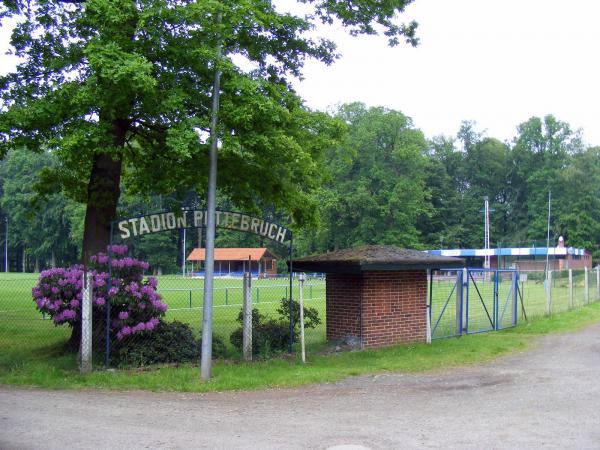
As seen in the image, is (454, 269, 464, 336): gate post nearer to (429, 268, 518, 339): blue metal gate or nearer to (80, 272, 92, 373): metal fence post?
(429, 268, 518, 339): blue metal gate

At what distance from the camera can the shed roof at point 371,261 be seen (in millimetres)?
13266

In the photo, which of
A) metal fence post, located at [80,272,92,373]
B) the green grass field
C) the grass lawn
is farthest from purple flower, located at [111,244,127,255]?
the green grass field

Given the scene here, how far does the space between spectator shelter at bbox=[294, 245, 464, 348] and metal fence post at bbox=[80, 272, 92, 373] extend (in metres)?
4.94

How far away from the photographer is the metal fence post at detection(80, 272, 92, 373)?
432 inches

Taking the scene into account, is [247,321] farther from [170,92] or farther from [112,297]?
[170,92]

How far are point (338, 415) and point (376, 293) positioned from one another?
6.14 meters

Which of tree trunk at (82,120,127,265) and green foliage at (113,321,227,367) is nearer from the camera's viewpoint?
green foliage at (113,321,227,367)

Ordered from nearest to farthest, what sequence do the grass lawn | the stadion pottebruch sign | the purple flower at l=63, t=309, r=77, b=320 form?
1. the grass lawn
2. the purple flower at l=63, t=309, r=77, b=320
3. the stadion pottebruch sign

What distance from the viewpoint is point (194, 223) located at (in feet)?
40.5

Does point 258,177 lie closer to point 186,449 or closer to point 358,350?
point 358,350

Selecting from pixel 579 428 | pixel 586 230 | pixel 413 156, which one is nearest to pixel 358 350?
pixel 579 428

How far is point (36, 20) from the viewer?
1284cm

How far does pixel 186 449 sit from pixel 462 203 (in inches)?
3432

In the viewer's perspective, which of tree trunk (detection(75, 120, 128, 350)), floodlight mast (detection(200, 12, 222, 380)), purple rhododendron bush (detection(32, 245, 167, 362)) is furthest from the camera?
tree trunk (detection(75, 120, 128, 350))
